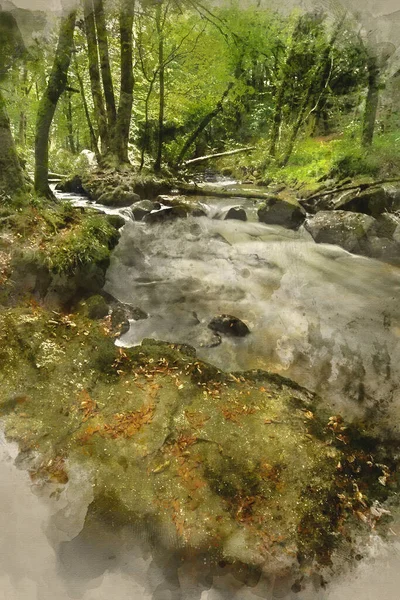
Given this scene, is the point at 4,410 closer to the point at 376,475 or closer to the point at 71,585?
the point at 71,585

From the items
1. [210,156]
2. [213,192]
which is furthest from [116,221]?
[210,156]

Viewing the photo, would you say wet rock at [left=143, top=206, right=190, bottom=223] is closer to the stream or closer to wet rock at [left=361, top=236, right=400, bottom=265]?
the stream

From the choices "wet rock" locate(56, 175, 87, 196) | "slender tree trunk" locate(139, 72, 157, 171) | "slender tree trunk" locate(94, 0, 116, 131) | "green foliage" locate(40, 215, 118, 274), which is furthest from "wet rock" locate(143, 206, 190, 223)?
"slender tree trunk" locate(94, 0, 116, 131)

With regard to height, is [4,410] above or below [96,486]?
above

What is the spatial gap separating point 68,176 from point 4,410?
29.1 feet

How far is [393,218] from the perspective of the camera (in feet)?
24.5

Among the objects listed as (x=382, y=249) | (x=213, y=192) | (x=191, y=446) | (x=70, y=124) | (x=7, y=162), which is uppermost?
(x=70, y=124)

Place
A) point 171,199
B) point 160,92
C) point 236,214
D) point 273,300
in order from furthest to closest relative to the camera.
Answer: point 171,199 < point 236,214 < point 160,92 < point 273,300

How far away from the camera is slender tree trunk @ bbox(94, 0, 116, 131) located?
21.3ft

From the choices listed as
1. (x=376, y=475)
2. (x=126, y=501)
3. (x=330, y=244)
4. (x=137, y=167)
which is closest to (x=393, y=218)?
(x=330, y=244)

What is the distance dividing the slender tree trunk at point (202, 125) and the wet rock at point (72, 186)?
3385mm

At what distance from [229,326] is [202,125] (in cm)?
767

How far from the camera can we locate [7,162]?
5262 mm

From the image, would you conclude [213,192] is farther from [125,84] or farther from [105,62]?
[105,62]
